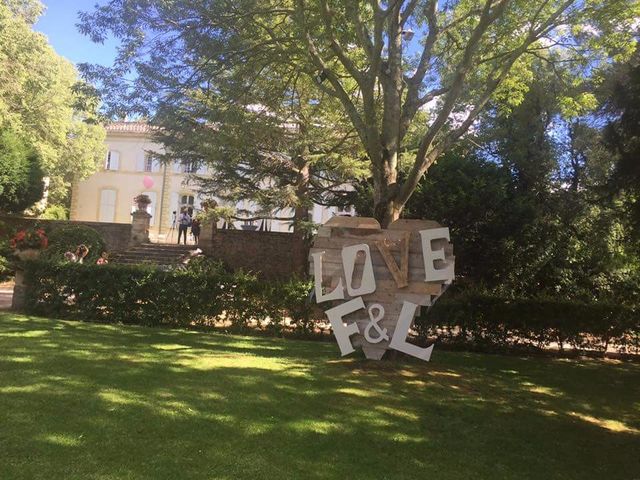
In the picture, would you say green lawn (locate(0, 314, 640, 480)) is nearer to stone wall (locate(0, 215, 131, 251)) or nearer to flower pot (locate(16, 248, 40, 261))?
flower pot (locate(16, 248, 40, 261))

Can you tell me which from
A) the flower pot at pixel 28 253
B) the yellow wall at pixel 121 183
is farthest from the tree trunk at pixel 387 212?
the yellow wall at pixel 121 183

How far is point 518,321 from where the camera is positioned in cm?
1069

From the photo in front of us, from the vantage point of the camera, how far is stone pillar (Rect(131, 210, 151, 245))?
22.8m

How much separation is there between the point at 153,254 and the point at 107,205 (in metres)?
25.8

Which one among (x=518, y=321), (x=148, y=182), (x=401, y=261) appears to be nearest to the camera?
(x=401, y=261)

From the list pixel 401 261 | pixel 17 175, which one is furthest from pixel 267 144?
pixel 17 175

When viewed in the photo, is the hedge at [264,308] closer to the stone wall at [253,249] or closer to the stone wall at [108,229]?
the stone wall at [253,249]

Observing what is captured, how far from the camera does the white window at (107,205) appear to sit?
44344mm

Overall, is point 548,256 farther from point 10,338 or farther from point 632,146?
point 10,338

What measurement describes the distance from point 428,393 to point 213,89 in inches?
297

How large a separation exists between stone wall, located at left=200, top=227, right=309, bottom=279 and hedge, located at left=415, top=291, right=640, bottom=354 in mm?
9226

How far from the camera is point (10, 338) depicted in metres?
8.48

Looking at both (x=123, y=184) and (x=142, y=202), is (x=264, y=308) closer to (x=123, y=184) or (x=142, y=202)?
(x=142, y=202)

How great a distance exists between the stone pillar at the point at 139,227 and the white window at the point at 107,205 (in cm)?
2322
